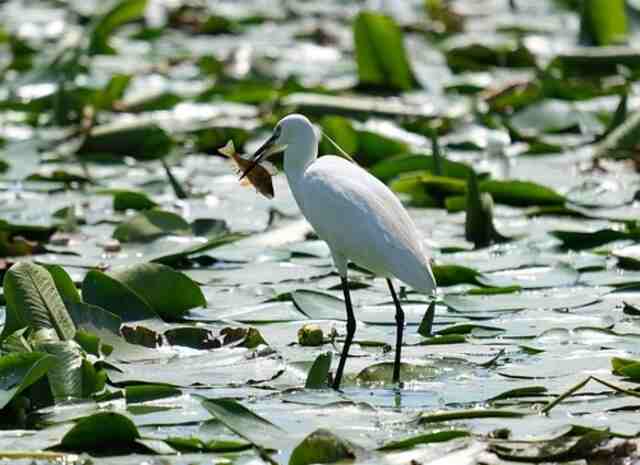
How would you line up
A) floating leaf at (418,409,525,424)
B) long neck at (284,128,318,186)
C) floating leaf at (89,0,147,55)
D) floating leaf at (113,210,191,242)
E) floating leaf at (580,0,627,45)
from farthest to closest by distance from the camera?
floating leaf at (580,0,627,45), floating leaf at (89,0,147,55), floating leaf at (113,210,191,242), long neck at (284,128,318,186), floating leaf at (418,409,525,424)

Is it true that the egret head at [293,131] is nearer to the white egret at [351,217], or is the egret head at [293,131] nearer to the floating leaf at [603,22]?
the white egret at [351,217]

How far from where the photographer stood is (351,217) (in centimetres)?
384

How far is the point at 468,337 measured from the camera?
4207 millimetres

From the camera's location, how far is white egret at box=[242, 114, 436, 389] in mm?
3740

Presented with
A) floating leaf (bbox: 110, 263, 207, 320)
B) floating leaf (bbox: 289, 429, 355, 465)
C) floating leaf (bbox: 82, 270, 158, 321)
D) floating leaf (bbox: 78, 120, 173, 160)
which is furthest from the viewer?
floating leaf (bbox: 78, 120, 173, 160)

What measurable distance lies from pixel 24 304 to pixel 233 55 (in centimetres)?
528

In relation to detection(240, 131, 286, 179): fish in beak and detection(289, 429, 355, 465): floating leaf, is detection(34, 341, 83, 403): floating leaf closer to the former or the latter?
detection(289, 429, 355, 465): floating leaf

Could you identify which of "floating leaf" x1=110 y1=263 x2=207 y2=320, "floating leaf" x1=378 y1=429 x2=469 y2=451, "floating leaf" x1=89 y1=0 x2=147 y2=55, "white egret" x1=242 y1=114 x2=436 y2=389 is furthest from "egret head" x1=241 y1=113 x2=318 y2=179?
"floating leaf" x1=89 y1=0 x2=147 y2=55

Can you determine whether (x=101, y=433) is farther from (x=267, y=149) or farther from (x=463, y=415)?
(x=267, y=149)

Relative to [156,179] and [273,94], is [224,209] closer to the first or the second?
[156,179]

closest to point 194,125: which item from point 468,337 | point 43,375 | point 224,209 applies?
point 224,209

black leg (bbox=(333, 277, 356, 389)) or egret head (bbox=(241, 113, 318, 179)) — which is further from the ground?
egret head (bbox=(241, 113, 318, 179))

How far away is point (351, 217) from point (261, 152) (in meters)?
0.46

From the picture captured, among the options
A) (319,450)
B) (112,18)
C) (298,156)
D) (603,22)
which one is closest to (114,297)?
(298,156)
